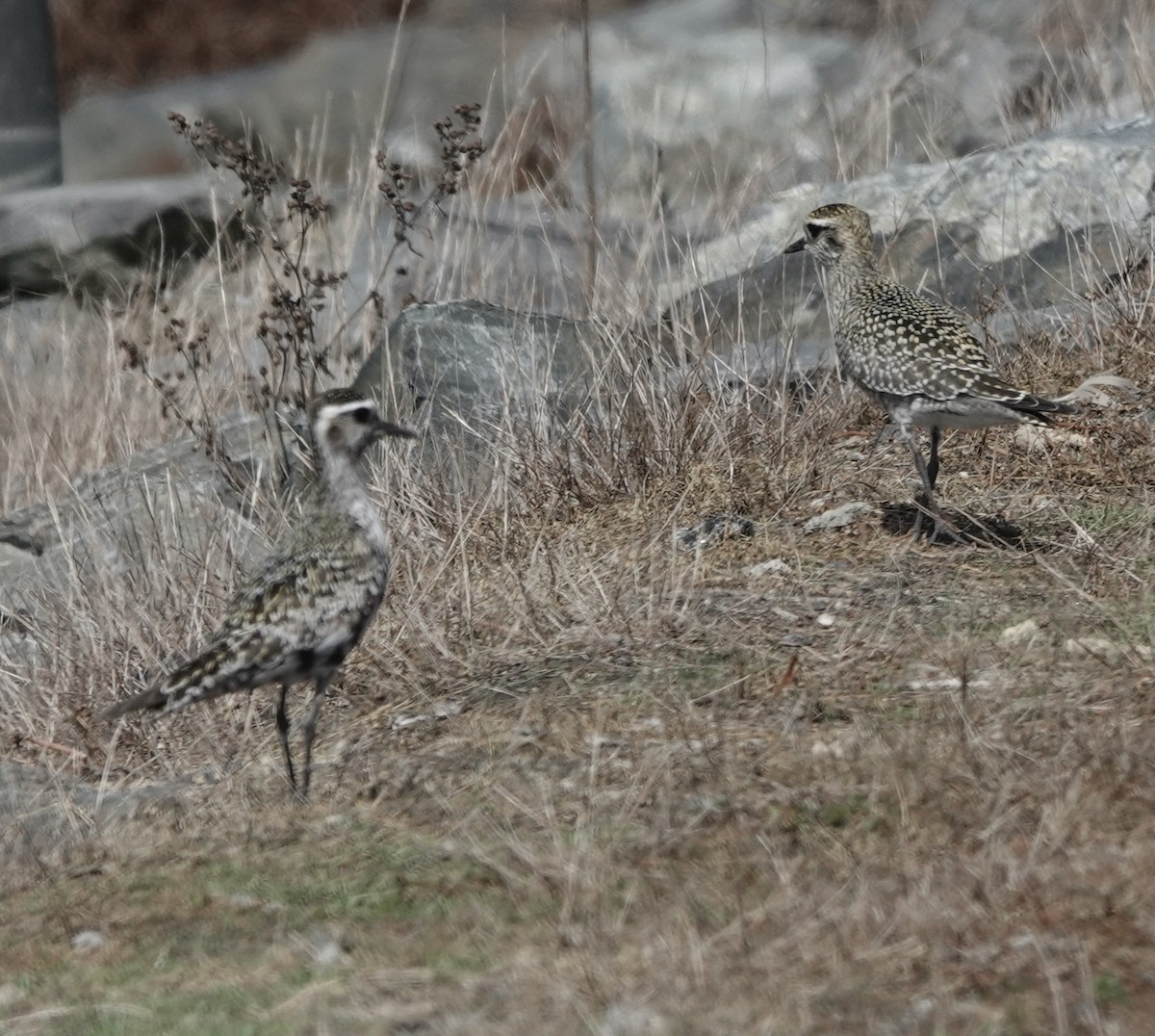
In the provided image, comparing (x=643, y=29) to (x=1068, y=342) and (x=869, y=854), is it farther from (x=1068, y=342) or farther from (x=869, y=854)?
(x=869, y=854)

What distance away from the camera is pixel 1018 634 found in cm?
566

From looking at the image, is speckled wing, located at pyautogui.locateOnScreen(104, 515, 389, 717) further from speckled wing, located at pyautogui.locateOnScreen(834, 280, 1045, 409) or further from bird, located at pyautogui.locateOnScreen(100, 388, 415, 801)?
speckled wing, located at pyautogui.locateOnScreen(834, 280, 1045, 409)

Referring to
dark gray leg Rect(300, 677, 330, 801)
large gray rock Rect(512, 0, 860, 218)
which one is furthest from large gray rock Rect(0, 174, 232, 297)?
dark gray leg Rect(300, 677, 330, 801)

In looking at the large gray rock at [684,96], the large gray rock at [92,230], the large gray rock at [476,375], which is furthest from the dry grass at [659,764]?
the large gray rock at [92,230]

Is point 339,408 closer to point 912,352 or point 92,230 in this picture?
point 912,352

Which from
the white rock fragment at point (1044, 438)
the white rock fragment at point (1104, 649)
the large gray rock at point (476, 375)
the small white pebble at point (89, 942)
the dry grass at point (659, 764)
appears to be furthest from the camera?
the large gray rock at point (476, 375)

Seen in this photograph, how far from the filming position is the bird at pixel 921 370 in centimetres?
650

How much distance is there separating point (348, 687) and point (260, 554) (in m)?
1.27

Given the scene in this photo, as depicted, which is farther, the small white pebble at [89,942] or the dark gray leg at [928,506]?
the dark gray leg at [928,506]

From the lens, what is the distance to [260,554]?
7297 mm

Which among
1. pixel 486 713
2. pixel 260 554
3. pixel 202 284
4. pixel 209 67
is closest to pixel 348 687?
pixel 486 713

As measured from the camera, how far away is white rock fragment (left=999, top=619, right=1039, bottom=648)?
18.4 ft

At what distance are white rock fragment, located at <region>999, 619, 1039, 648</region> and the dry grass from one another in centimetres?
3

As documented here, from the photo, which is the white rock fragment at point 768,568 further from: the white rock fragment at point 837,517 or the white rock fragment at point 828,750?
the white rock fragment at point 828,750
